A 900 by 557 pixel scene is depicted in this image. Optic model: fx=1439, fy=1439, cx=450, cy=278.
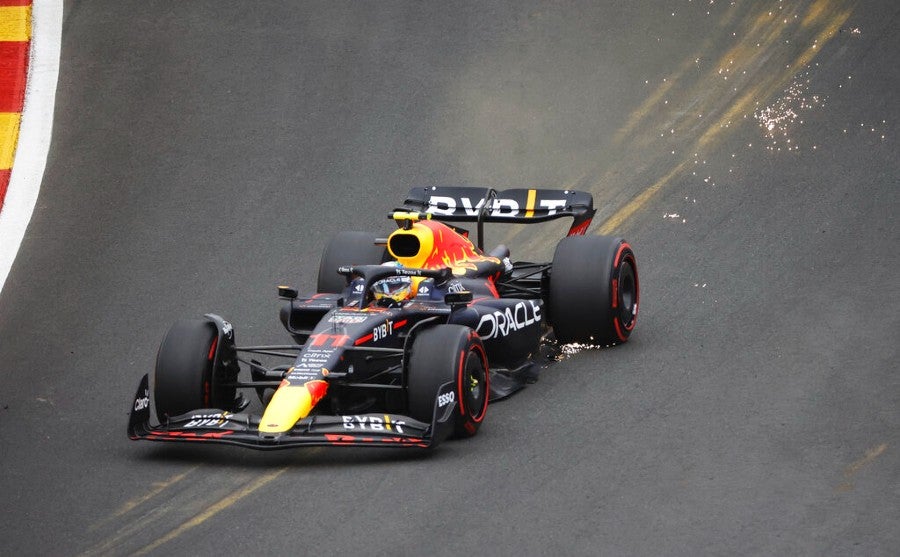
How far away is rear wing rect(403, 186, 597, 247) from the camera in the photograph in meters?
12.6

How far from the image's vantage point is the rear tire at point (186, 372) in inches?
382

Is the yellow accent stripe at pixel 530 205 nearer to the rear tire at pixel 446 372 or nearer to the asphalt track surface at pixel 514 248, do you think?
the asphalt track surface at pixel 514 248

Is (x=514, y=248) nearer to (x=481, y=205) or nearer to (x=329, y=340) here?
(x=481, y=205)

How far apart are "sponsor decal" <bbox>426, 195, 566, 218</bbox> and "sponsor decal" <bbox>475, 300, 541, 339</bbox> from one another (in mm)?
1511

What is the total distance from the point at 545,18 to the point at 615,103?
221 cm

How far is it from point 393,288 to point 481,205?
2.37m

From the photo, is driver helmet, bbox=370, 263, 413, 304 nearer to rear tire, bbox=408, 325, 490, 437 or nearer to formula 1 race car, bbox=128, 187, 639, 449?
formula 1 race car, bbox=128, 187, 639, 449

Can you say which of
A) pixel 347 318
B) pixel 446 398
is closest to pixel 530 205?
pixel 347 318

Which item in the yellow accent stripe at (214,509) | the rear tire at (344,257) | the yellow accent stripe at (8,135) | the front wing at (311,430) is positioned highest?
the yellow accent stripe at (8,135)

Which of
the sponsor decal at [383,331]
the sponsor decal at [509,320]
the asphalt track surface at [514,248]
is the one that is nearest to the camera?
the asphalt track surface at [514,248]

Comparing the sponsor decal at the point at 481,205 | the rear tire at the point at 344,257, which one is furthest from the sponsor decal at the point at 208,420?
the sponsor decal at the point at 481,205

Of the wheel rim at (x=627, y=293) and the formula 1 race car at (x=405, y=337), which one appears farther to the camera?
the wheel rim at (x=627, y=293)

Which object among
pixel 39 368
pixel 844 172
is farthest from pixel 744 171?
pixel 39 368

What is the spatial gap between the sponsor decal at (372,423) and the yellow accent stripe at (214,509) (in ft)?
1.73
